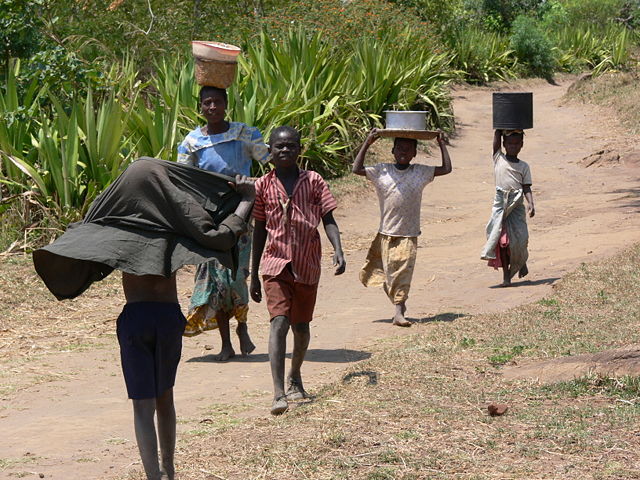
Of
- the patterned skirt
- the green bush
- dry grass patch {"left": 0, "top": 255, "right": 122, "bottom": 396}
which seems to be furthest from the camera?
the green bush

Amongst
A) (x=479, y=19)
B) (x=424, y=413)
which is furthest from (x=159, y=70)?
(x=479, y=19)

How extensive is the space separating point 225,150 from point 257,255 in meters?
1.17

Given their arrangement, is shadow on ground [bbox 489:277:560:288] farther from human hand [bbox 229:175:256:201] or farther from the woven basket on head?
human hand [bbox 229:175:256:201]

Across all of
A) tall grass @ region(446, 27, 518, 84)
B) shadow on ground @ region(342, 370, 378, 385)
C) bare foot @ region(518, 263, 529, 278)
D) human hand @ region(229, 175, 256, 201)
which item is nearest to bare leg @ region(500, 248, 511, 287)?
bare foot @ region(518, 263, 529, 278)

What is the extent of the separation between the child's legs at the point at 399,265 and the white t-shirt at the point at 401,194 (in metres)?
0.07

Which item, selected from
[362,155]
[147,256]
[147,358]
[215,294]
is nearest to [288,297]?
[215,294]

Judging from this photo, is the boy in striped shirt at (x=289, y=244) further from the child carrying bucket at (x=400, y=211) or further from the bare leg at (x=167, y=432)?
the child carrying bucket at (x=400, y=211)

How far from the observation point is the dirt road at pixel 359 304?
220 inches

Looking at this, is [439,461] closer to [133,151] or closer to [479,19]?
[133,151]

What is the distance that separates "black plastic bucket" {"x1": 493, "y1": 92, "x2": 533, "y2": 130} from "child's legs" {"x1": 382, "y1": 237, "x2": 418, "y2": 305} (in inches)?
76.3

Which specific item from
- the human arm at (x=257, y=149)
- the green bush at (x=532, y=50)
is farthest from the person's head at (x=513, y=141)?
the green bush at (x=532, y=50)

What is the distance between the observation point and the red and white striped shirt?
232 inches

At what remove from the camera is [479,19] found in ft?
113

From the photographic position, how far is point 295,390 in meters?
6.04
